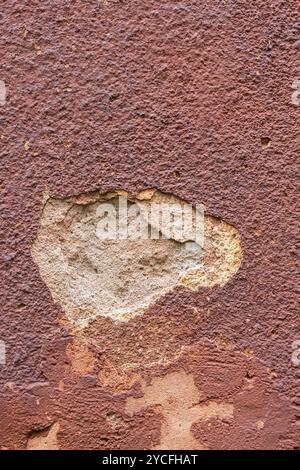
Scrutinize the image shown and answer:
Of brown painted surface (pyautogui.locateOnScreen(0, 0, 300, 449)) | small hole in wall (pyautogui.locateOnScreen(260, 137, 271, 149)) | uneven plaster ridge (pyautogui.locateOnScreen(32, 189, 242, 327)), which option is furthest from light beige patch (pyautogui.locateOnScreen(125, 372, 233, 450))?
small hole in wall (pyautogui.locateOnScreen(260, 137, 271, 149))

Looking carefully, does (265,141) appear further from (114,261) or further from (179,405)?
(179,405)

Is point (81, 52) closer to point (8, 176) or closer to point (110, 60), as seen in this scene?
point (110, 60)

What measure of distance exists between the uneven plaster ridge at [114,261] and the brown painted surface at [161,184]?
19 millimetres

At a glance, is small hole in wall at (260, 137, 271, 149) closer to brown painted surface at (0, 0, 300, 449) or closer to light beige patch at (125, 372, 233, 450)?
brown painted surface at (0, 0, 300, 449)

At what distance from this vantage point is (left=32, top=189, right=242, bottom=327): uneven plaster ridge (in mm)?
1171

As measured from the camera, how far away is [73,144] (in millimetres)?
1166

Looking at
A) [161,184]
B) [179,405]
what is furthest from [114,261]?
[179,405]

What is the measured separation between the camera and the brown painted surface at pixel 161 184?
116cm

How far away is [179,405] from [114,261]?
303 mm

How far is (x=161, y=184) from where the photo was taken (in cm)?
116

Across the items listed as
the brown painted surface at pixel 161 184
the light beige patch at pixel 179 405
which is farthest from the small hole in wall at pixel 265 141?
the light beige patch at pixel 179 405

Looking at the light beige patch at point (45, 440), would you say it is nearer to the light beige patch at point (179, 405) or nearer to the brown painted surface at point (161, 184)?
the brown painted surface at point (161, 184)
